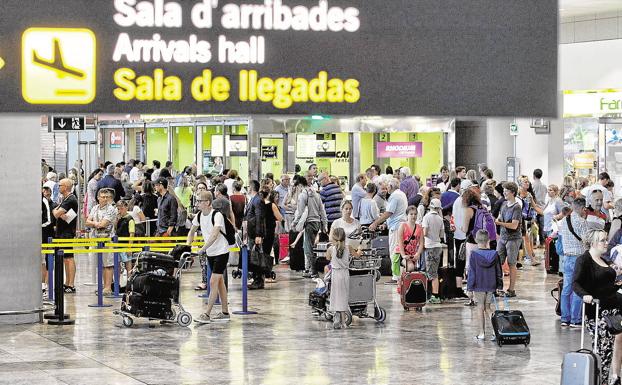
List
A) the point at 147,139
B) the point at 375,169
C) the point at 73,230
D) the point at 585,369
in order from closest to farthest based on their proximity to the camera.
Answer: the point at 585,369 → the point at 73,230 → the point at 375,169 → the point at 147,139

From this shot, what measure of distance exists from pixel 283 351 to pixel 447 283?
5.40 metres

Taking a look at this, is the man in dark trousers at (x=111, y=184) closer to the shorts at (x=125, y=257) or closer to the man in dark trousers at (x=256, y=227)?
the man in dark trousers at (x=256, y=227)

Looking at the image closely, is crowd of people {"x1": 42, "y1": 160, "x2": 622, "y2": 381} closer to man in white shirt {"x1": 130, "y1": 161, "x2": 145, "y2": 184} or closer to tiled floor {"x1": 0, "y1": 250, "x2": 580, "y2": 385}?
tiled floor {"x1": 0, "y1": 250, "x2": 580, "y2": 385}

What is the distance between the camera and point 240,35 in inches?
244

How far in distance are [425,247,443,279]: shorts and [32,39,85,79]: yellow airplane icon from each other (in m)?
13.4

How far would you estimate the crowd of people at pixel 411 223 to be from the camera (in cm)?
1536

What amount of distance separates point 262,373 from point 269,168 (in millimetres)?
20555

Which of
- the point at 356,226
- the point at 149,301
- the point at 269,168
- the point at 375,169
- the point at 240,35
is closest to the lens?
the point at 240,35

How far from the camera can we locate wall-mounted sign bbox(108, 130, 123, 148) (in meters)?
40.5

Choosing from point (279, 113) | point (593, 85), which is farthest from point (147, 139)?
point (279, 113)

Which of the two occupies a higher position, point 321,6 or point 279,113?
point 321,6

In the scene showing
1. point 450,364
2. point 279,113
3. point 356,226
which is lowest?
point 450,364

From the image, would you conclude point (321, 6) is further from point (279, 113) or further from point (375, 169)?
point (375, 169)

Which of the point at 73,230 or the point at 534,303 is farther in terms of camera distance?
the point at 73,230
